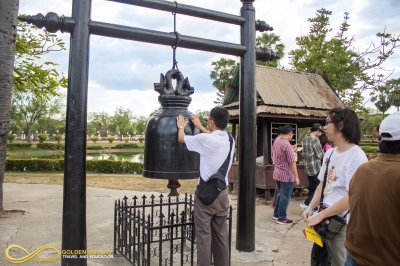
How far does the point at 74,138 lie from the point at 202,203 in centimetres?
145

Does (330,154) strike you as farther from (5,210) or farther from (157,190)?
(157,190)

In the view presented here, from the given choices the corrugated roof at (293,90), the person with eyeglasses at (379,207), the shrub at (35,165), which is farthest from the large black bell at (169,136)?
the shrub at (35,165)

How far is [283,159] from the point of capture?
259 inches

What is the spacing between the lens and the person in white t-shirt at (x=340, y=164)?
8.89 ft

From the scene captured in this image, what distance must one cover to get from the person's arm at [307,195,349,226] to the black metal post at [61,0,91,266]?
7.25ft

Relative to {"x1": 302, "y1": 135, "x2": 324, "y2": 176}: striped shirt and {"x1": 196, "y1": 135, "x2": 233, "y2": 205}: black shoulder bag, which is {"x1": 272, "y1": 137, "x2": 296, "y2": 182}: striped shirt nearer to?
{"x1": 302, "y1": 135, "x2": 324, "y2": 176}: striped shirt

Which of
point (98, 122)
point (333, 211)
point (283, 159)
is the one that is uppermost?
point (98, 122)

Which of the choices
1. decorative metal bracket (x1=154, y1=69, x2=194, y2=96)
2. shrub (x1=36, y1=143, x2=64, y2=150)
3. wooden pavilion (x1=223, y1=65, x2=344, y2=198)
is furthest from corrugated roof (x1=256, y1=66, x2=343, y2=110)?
shrub (x1=36, y1=143, x2=64, y2=150)

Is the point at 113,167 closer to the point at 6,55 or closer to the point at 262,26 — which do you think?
the point at 6,55

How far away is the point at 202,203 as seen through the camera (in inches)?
134

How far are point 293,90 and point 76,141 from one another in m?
9.20

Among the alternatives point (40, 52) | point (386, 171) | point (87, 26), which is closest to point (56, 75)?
point (40, 52)

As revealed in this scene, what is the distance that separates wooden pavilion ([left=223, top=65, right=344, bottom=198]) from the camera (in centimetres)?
958

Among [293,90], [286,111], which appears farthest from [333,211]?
[293,90]
